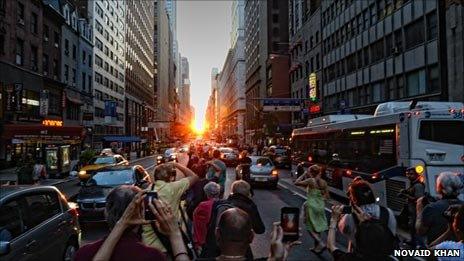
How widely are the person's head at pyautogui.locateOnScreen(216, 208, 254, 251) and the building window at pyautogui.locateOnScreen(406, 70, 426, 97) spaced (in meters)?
29.6

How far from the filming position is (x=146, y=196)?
326cm

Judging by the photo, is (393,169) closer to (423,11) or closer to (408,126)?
(408,126)

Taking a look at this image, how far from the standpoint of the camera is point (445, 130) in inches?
521

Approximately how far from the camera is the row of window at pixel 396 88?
29.2 metres

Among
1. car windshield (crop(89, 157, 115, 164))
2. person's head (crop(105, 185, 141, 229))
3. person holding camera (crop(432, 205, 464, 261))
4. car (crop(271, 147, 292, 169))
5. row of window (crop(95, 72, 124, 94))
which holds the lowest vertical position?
car (crop(271, 147, 292, 169))

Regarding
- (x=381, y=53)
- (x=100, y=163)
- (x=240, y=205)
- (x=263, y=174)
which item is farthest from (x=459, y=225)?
(x=381, y=53)

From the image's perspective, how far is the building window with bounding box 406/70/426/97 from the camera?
1189 inches

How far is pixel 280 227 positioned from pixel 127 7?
103 metres

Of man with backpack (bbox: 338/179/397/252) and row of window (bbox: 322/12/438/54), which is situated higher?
row of window (bbox: 322/12/438/54)

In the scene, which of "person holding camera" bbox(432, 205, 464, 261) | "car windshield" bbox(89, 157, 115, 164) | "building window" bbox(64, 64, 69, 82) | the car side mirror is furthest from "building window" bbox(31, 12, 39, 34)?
"person holding camera" bbox(432, 205, 464, 261)

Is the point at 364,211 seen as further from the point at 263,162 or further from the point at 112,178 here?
the point at 263,162

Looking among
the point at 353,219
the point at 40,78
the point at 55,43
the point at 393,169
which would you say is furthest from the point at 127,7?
the point at 353,219

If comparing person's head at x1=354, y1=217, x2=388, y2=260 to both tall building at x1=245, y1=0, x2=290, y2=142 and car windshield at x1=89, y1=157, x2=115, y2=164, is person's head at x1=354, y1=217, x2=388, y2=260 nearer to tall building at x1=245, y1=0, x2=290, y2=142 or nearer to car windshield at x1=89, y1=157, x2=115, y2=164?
car windshield at x1=89, y1=157, x2=115, y2=164

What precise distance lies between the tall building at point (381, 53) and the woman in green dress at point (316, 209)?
21.4 m
